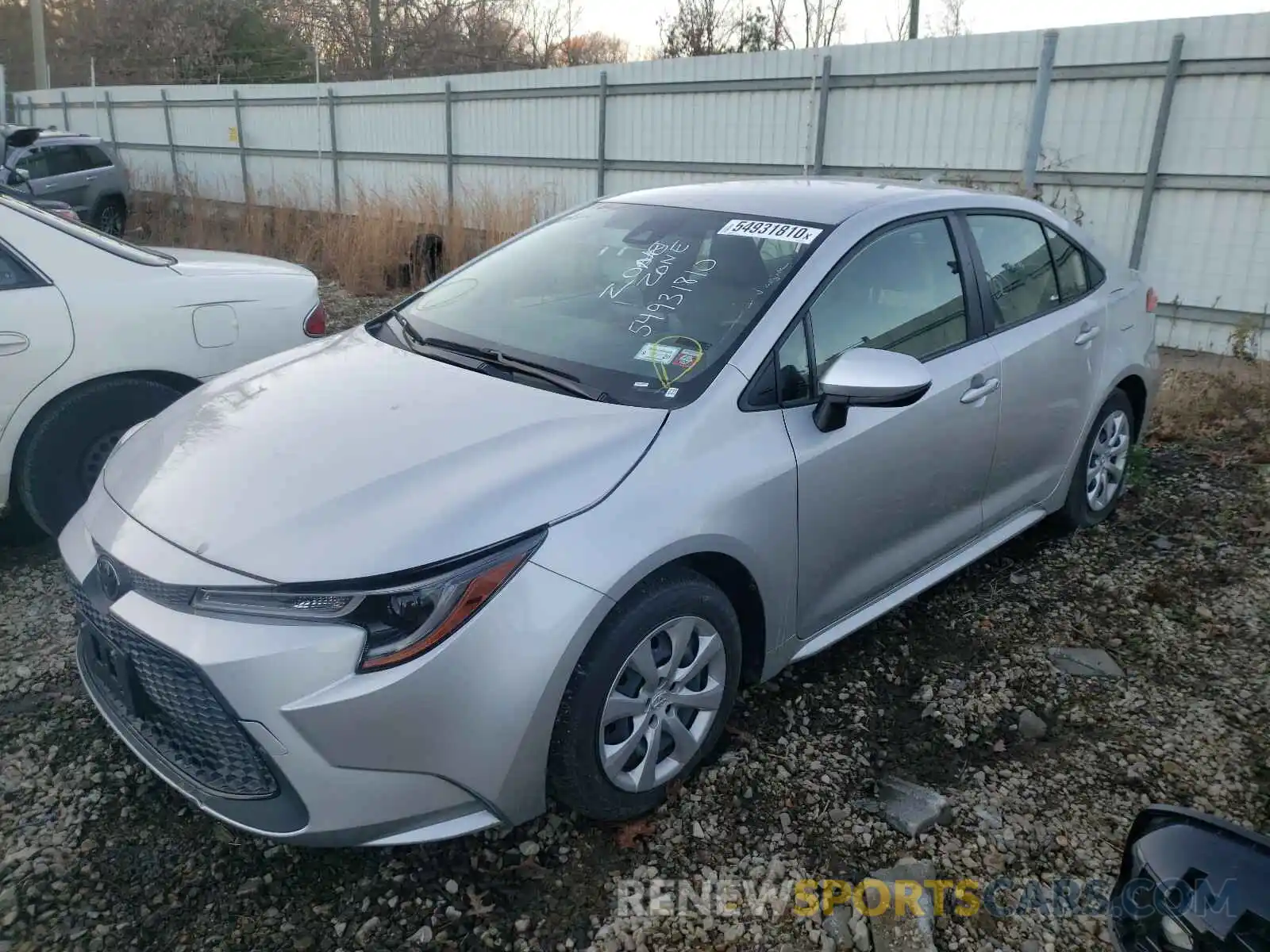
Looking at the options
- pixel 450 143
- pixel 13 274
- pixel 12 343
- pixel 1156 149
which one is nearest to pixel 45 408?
pixel 12 343

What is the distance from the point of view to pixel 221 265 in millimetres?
4477

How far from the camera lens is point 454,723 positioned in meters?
2.08

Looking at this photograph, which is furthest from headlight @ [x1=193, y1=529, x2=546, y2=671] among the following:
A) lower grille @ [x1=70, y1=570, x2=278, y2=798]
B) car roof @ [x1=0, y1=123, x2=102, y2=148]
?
car roof @ [x1=0, y1=123, x2=102, y2=148]

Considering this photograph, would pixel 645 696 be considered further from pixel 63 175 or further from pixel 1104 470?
pixel 63 175

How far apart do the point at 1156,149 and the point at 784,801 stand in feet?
26.2

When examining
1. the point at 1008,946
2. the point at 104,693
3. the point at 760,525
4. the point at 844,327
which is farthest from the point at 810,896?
the point at 104,693

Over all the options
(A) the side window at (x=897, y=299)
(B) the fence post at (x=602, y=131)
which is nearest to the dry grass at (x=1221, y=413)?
(A) the side window at (x=897, y=299)

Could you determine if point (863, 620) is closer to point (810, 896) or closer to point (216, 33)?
point (810, 896)

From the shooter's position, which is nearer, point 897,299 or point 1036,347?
point 897,299

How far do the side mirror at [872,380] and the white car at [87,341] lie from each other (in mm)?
2815

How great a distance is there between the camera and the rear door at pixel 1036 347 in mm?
3578

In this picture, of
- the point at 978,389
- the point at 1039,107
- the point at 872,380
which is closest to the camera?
the point at 872,380

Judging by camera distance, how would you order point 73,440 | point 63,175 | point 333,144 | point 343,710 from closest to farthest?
point 343,710
point 73,440
point 63,175
point 333,144

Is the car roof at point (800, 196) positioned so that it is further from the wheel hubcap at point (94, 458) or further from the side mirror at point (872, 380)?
the wheel hubcap at point (94, 458)
